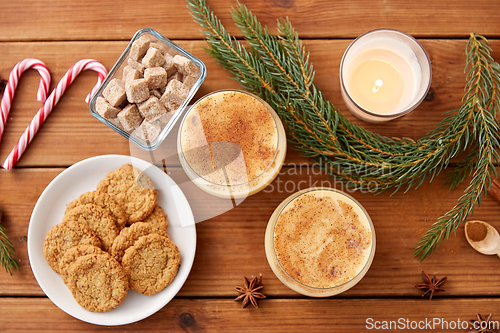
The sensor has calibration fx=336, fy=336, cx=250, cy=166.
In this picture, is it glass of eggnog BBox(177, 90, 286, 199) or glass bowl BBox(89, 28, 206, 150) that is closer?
glass of eggnog BBox(177, 90, 286, 199)

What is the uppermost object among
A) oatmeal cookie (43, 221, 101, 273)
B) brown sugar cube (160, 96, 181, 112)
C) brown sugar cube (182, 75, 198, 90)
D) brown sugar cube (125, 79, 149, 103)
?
brown sugar cube (182, 75, 198, 90)

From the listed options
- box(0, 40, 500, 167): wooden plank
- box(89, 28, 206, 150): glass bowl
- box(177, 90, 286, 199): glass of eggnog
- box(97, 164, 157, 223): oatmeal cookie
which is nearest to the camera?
box(177, 90, 286, 199): glass of eggnog

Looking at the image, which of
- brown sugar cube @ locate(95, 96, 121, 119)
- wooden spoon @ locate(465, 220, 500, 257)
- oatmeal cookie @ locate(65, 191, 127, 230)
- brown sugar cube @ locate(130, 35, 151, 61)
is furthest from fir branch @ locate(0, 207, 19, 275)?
wooden spoon @ locate(465, 220, 500, 257)

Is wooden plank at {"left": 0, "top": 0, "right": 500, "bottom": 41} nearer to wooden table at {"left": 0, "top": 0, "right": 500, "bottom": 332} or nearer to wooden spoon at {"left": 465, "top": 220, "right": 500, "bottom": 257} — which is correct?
wooden table at {"left": 0, "top": 0, "right": 500, "bottom": 332}

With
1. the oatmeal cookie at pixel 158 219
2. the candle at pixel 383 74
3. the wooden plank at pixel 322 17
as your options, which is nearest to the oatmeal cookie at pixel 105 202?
the oatmeal cookie at pixel 158 219

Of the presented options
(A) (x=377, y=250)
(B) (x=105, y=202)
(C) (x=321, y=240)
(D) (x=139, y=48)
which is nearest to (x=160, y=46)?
(D) (x=139, y=48)

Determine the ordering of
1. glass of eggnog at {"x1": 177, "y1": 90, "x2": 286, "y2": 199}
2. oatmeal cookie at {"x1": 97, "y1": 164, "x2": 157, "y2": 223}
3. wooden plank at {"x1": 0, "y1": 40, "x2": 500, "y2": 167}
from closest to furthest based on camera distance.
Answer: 1. glass of eggnog at {"x1": 177, "y1": 90, "x2": 286, "y2": 199}
2. oatmeal cookie at {"x1": 97, "y1": 164, "x2": 157, "y2": 223}
3. wooden plank at {"x1": 0, "y1": 40, "x2": 500, "y2": 167}

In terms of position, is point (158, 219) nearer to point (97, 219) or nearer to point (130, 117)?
point (97, 219)

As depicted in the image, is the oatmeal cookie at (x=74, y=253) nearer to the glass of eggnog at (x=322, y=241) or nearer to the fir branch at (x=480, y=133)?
the glass of eggnog at (x=322, y=241)
